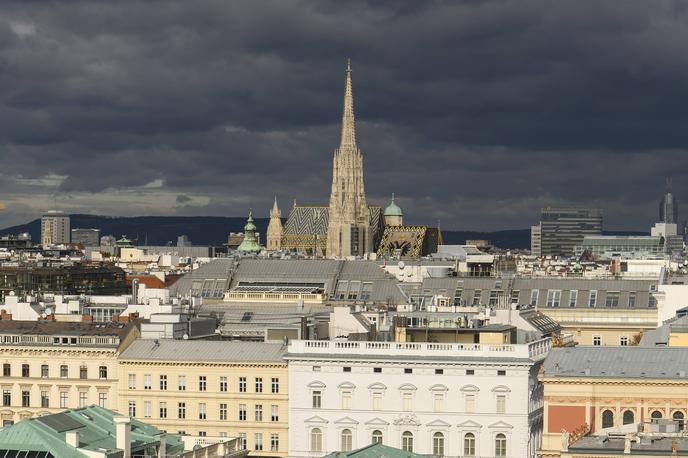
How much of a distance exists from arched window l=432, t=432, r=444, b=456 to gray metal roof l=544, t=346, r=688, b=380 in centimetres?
1022

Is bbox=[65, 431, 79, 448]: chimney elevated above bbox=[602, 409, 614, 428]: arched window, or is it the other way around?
bbox=[65, 431, 79, 448]: chimney

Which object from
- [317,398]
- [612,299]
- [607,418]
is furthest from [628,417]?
[612,299]

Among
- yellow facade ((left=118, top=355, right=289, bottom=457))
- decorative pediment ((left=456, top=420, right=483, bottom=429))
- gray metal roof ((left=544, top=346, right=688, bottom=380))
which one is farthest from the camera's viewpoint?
yellow facade ((left=118, top=355, right=289, bottom=457))

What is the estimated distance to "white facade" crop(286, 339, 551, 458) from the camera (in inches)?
4338

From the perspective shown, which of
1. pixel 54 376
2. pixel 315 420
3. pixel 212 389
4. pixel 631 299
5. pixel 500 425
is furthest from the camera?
pixel 631 299

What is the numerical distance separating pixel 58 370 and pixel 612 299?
6518cm

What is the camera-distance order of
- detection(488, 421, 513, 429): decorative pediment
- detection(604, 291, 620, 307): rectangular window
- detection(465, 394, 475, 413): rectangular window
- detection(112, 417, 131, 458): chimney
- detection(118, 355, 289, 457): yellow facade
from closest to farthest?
detection(112, 417, 131, 458): chimney < detection(488, 421, 513, 429): decorative pediment < detection(465, 394, 475, 413): rectangular window < detection(118, 355, 289, 457): yellow facade < detection(604, 291, 620, 307): rectangular window

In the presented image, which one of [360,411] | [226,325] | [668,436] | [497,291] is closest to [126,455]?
[668,436]

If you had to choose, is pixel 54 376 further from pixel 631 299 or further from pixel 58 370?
pixel 631 299

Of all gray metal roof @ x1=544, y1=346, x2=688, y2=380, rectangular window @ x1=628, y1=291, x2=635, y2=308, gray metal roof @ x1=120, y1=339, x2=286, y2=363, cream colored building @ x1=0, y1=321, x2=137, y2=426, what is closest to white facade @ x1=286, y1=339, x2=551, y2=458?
gray metal roof @ x1=544, y1=346, x2=688, y2=380

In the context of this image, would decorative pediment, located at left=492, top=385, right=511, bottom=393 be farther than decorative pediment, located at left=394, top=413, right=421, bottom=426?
No

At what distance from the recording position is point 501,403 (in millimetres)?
110562

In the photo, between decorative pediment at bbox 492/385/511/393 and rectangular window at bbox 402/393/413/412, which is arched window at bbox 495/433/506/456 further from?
rectangular window at bbox 402/393/413/412

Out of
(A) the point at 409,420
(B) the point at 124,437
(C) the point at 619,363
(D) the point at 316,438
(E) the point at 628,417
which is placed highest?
(C) the point at 619,363
